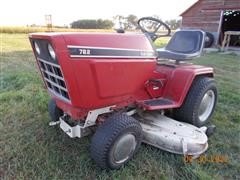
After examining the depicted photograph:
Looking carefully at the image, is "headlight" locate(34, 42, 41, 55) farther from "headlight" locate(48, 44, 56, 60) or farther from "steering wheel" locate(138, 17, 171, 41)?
"steering wheel" locate(138, 17, 171, 41)

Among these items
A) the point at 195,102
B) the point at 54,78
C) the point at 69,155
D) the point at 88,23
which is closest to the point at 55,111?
the point at 69,155

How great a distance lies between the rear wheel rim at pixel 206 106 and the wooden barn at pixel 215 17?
993 cm

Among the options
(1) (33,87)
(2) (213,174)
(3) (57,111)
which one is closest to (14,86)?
(1) (33,87)

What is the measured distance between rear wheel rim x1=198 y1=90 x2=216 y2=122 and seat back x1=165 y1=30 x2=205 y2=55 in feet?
1.72

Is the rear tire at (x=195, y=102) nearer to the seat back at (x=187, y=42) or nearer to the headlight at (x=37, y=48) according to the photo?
the seat back at (x=187, y=42)

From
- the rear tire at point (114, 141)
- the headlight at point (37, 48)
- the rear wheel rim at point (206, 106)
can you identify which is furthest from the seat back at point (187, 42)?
the headlight at point (37, 48)

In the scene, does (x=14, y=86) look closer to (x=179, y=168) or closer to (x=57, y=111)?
(x=57, y=111)

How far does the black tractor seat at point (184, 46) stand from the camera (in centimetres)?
260

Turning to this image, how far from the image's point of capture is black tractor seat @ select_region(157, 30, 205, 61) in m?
2.60

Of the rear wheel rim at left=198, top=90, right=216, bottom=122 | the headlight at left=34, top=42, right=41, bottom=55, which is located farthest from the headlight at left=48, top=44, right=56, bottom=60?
the rear wheel rim at left=198, top=90, right=216, bottom=122

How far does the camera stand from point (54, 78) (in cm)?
181

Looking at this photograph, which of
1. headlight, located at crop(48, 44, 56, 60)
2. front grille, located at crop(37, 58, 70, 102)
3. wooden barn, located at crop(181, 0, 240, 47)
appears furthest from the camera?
wooden barn, located at crop(181, 0, 240, 47)

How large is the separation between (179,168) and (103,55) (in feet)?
3.75

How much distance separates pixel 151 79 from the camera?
2.14 metres
